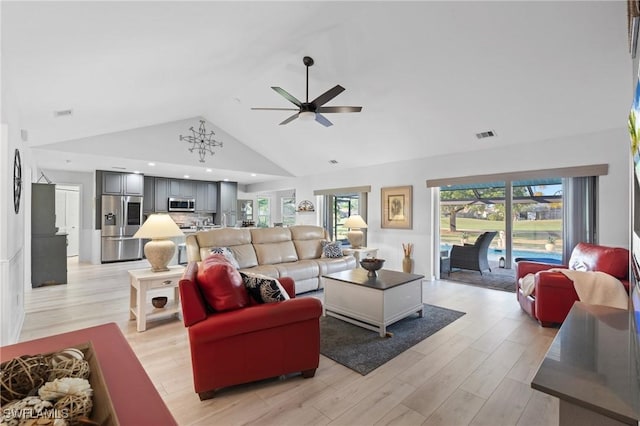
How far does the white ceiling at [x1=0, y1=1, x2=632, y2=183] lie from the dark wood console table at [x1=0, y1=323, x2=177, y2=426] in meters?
1.94

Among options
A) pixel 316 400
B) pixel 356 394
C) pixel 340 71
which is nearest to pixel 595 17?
pixel 340 71

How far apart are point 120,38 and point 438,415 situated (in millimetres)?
3556

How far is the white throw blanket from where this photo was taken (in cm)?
283

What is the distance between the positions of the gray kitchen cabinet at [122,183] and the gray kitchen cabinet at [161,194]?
53cm

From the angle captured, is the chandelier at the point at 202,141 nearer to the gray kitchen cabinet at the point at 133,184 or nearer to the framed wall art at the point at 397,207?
the gray kitchen cabinet at the point at 133,184

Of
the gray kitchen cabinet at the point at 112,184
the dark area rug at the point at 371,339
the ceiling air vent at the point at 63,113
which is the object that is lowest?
the dark area rug at the point at 371,339

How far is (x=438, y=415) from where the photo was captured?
6.18 ft

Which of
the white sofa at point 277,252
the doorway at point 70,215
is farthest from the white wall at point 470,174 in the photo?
the doorway at point 70,215

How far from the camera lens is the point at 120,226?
7480 millimetres

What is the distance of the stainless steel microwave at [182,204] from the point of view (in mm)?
8648

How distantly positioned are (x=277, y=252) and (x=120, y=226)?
5.11m

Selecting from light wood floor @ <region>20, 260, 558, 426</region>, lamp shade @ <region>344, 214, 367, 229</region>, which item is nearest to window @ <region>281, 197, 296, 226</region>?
lamp shade @ <region>344, 214, 367, 229</region>

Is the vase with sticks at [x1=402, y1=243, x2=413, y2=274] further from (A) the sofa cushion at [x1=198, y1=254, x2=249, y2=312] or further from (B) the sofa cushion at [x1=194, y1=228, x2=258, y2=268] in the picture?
(A) the sofa cushion at [x1=198, y1=254, x2=249, y2=312]

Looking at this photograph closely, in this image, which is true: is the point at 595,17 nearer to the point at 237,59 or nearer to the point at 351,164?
the point at 237,59
